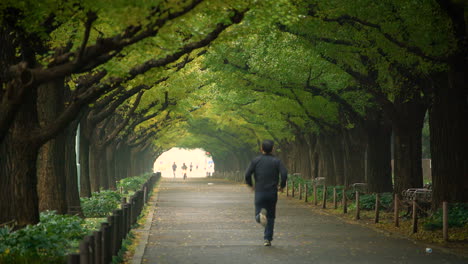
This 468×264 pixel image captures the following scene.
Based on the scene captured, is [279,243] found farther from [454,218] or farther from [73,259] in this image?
[73,259]

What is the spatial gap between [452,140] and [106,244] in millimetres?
9894

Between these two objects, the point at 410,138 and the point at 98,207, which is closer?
the point at 410,138

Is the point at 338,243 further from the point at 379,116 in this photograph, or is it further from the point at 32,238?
the point at 379,116

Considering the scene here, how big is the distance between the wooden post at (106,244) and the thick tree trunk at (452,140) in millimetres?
9506

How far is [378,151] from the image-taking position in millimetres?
25922

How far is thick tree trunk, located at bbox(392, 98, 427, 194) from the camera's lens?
21.9 metres

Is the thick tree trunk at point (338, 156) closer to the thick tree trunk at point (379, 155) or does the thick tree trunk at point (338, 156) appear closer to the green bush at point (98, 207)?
the thick tree trunk at point (379, 155)

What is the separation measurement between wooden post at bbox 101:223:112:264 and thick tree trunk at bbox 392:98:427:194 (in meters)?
13.2

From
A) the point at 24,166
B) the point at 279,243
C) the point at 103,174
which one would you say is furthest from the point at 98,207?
the point at 103,174

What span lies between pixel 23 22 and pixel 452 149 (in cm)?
1042

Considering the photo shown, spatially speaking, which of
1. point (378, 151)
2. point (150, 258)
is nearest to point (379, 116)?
point (378, 151)

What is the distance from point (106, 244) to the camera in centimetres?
1019

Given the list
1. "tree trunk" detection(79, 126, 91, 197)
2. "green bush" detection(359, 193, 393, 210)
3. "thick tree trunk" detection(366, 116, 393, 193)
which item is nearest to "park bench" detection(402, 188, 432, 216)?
"green bush" detection(359, 193, 393, 210)

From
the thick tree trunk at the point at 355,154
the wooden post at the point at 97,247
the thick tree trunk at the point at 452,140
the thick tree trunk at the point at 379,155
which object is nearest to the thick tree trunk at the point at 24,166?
the wooden post at the point at 97,247
